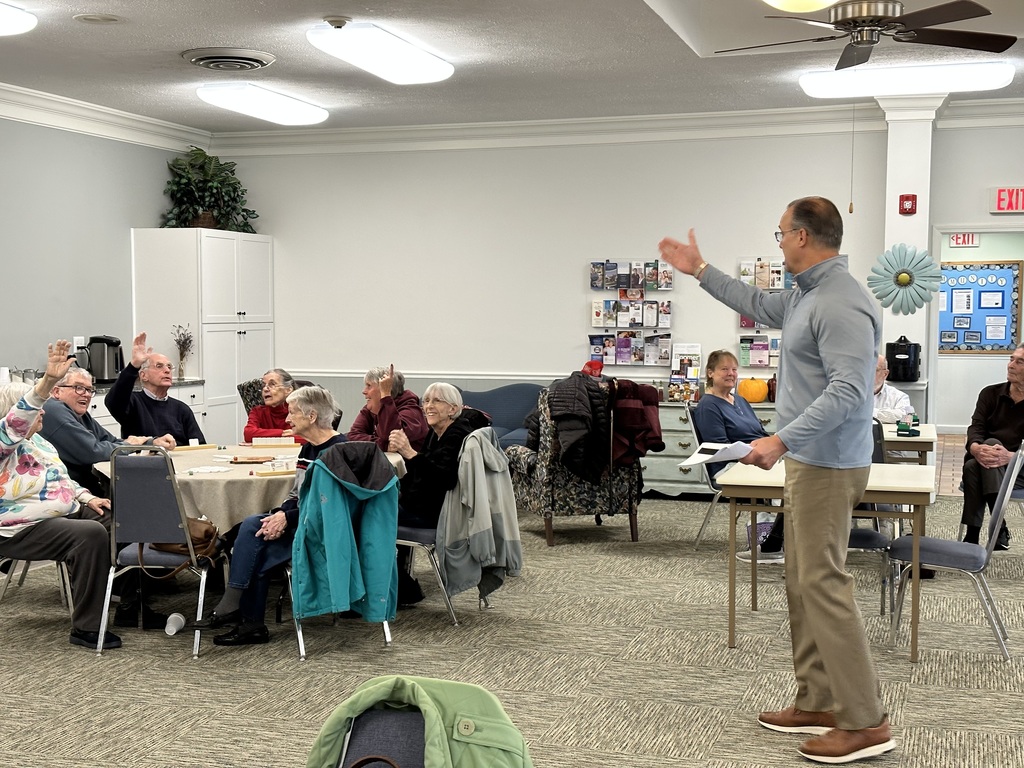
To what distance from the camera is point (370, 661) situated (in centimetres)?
482

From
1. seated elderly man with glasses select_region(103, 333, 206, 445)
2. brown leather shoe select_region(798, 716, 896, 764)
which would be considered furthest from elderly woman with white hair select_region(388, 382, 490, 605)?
brown leather shoe select_region(798, 716, 896, 764)

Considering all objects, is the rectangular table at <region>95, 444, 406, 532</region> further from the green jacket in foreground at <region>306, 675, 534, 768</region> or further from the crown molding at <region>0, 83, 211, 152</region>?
the crown molding at <region>0, 83, 211, 152</region>

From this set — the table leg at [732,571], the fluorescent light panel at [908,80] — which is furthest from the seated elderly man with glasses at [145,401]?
Result: the fluorescent light panel at [908,80]

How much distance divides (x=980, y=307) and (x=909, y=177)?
5.47 metres

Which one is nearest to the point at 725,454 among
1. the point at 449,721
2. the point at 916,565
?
the point at 449,721

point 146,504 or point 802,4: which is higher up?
point 802,4

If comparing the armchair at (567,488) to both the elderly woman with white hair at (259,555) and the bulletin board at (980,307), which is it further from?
the bulletin board at (980,307)

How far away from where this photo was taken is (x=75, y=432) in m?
5.75

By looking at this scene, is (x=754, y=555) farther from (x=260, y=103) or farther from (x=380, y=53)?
(x=260, y=103)

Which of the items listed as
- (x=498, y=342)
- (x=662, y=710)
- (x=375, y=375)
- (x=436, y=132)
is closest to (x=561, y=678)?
(x=662, y=710)

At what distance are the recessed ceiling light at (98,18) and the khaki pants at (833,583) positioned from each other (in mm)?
4491

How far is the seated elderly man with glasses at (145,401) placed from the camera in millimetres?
6633

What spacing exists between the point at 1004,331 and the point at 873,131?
5.55 meters

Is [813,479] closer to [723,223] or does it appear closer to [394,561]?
[394,561]
